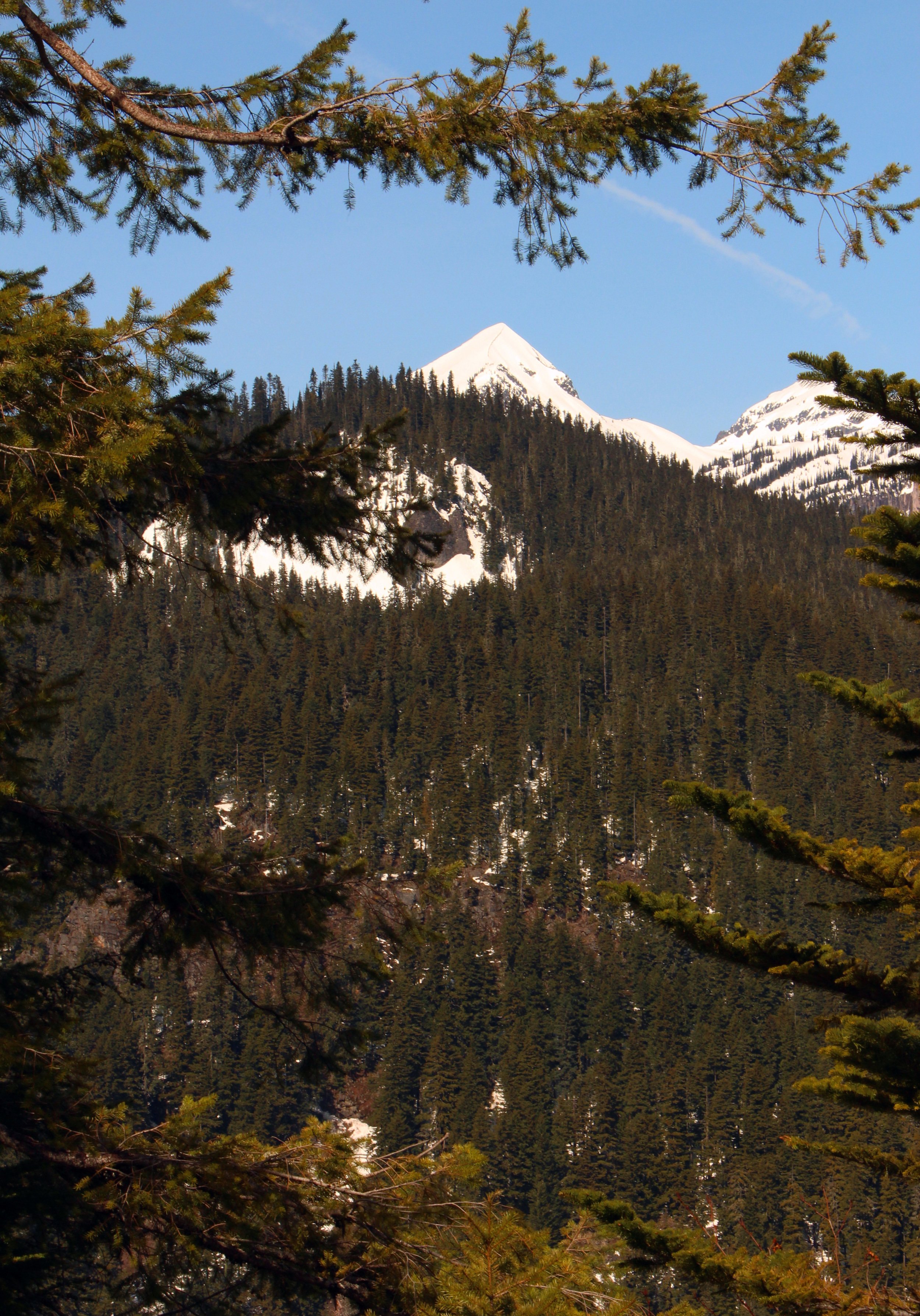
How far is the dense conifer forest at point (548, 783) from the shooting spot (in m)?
81.1

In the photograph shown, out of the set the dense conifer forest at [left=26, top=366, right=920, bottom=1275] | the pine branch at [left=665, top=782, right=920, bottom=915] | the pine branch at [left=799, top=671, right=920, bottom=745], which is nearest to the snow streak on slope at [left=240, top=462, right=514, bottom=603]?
the dense conifer forest at [left=26, top=366, right=920, bottom=1275]

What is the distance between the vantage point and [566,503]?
173 metres

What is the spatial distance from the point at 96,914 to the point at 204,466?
111 meters

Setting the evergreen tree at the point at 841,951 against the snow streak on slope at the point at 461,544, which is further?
the snow streak on slope at the point at 461,544

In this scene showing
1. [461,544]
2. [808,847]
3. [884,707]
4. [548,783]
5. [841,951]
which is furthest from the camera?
[461,544]

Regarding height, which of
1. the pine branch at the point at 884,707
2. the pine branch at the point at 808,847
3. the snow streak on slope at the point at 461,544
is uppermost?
the snow streak on slope at the point at 461,544

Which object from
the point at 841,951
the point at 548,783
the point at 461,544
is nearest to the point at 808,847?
the point at 841,951

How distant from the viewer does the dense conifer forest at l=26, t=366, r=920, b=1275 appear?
81.1 metres

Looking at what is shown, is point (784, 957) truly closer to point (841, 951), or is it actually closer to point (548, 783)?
point (841, 951)

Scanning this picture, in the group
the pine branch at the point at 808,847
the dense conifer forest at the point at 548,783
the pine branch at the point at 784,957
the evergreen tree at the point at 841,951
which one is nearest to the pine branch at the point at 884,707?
the evergreen tree at the point at 841,951

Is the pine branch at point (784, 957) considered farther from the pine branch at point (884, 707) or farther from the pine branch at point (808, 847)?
the pine branch at point (884, 707)

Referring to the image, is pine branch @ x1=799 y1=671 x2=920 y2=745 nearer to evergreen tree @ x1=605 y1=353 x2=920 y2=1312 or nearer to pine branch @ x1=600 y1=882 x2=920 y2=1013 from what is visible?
evergreen tree @ x1=605 y1=353 x2=920 y2=1312

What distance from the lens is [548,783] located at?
387 feet

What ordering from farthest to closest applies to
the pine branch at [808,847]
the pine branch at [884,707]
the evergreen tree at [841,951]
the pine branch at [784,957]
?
1. the pine branch at [884,707]
2. the pine branch at [784,957]
3. the pine branch at [808,847]
4. the evergreen tree at [841,951]
